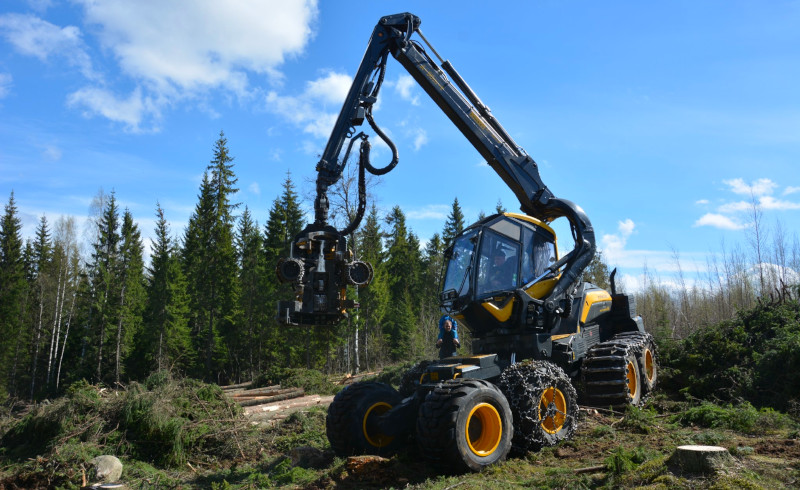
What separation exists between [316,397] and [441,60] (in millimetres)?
9831

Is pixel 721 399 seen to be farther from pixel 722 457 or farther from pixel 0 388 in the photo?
pixel 0 388

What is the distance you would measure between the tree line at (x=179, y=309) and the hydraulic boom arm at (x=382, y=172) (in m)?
18.8

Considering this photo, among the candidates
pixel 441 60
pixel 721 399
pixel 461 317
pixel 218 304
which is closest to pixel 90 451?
pixel 461 317

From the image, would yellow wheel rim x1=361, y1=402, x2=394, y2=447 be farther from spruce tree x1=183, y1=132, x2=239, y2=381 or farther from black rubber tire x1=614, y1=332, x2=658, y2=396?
spruce tree x1=183, y1=132, x2=239, y2=381

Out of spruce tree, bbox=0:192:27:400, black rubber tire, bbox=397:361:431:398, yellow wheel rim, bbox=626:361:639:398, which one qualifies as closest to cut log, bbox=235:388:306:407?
black rubber tire, bbox=397:361:431:398

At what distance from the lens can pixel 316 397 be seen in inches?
588

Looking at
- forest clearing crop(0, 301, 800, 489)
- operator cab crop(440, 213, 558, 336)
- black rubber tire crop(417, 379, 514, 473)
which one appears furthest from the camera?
operator cab crop(440, 213, 558, 336)

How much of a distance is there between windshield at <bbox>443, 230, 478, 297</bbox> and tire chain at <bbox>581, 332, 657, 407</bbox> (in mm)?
2251

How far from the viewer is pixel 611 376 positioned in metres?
7.92

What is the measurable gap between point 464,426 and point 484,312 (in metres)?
2.55

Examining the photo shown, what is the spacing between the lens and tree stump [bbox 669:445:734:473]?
15.1 ft

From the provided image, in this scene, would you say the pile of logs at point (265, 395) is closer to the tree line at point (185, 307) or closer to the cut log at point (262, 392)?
the cut log at point (262, 392)

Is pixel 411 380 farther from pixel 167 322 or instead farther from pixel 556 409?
pixel 167 322

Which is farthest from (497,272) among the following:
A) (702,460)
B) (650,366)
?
(650,366)
